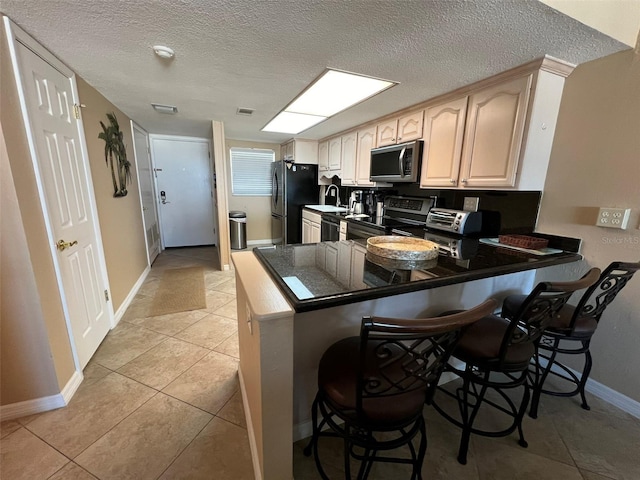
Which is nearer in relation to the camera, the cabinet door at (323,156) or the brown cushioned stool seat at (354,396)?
the brown cushioned stool seat at (354,396)

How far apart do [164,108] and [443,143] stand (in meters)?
2.86

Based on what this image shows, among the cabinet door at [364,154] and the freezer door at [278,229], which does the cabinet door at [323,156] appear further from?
the freezer door at [278,229]

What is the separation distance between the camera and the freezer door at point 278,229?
4.80 m

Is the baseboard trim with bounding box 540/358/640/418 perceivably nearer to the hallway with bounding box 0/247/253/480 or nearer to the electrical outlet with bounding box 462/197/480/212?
the electrical outlet with bounding box 462/197/480/212

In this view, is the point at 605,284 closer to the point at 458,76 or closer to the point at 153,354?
the point at 458,76

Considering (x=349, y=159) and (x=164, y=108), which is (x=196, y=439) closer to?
(x=164, y=108)

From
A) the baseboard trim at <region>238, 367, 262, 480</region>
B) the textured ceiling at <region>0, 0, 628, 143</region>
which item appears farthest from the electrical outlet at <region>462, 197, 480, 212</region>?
the baseboard trim at <region>238, 367, 262, 480</region>

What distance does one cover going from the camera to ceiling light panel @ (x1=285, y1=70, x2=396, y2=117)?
197cm

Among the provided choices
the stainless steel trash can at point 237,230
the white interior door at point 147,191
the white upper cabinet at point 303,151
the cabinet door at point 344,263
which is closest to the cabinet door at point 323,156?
the white upper cabinet at point 303,151

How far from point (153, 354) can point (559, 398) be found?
9.48 ft

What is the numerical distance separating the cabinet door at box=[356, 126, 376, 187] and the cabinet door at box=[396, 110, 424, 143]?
1.53ft

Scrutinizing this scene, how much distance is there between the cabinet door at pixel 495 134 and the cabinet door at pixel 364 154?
1.30 m

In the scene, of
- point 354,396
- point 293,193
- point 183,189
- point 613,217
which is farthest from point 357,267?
point 183,189

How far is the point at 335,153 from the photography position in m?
4.10
